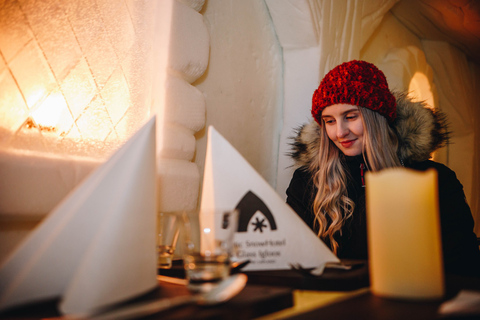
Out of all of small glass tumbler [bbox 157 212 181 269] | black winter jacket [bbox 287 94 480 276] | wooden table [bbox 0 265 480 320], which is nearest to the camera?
wooden table [bbox 0 265 480 320]

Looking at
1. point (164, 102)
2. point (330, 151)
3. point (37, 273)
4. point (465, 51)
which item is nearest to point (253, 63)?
point (330, 151)

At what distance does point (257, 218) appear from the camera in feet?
2.70

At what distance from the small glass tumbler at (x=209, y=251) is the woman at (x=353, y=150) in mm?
838

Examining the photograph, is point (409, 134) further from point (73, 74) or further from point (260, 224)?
point (73, 74)

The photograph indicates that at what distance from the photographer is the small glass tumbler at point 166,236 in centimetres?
79

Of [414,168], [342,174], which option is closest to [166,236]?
[342,174]

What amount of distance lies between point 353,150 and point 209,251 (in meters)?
1.04

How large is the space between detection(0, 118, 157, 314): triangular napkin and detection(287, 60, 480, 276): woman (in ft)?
3.15

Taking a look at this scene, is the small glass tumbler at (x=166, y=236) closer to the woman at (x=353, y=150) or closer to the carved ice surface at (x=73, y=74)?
the carved ice surface at (x=73, y=74)

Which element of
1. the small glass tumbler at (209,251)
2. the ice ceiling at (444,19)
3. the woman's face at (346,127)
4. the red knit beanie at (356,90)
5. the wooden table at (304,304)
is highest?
the ice ceiling at (444,19)

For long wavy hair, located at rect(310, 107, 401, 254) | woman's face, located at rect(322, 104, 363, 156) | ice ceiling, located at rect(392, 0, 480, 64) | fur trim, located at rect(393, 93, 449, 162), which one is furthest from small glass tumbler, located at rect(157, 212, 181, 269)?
ice ceiling, located at rect(392, 0, 480, 64)

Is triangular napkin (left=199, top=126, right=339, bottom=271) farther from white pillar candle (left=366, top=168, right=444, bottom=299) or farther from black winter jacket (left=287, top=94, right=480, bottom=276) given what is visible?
black winter jacket (left=287, top=94, right=480, bottom=276)

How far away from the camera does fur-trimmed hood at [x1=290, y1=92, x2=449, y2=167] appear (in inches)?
58.9

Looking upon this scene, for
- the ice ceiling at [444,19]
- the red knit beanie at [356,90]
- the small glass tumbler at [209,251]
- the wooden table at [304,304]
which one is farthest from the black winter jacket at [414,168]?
the ice ceiling at [444,19]
